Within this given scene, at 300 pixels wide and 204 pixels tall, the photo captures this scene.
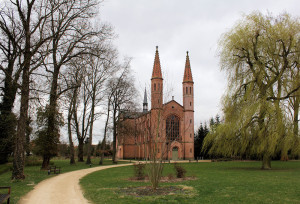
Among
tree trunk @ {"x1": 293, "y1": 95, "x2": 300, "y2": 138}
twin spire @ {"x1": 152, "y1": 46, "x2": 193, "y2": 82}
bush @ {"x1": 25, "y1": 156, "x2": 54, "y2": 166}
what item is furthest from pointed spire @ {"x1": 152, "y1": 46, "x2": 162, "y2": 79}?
tree trunk @ {"x1": 293, "y1": 95, "x2": 300, "y2": 138}

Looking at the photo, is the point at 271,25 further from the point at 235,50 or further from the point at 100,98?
the point at 100,98

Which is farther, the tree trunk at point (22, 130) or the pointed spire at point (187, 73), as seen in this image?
the pointed spire at point (187, 73)

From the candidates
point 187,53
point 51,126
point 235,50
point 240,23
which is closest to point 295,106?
point 235,50

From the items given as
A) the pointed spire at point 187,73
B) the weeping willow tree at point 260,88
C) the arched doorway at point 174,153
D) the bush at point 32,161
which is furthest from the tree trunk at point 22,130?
the pointed spire at point 187,73

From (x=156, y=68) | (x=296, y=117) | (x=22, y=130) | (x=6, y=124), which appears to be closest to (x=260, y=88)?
(x=296, y=117)

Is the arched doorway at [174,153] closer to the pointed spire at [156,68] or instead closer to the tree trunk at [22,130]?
the pointed spire at [156,68]

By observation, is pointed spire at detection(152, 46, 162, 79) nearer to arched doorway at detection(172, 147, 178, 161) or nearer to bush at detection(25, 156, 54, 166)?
arched doorway at detection(172, 147, 178, 161)

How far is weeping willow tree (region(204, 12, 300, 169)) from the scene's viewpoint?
62.1 feet

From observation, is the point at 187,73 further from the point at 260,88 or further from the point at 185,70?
the point at 260,88

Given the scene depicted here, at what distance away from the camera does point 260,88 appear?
797 inches

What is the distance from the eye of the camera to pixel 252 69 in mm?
20656

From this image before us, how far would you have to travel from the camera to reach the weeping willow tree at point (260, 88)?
1894 centimetres

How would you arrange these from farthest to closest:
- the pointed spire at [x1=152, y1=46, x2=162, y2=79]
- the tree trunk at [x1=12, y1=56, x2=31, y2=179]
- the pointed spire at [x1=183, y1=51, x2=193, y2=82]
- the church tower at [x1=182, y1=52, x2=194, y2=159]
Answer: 1. the pointed spire at [x1=183, y1=51, x2=193, y2=82]
2. the church tower at [x1=182, y1=52, x2=194, y2=159]
3. the pointed spire at [x1=152, y1=46, x2=162, y2=79]
4. the tree trunk at [x1=12, y1=56, x2=31, y2=179]

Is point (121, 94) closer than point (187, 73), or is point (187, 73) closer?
point (121, 94)
